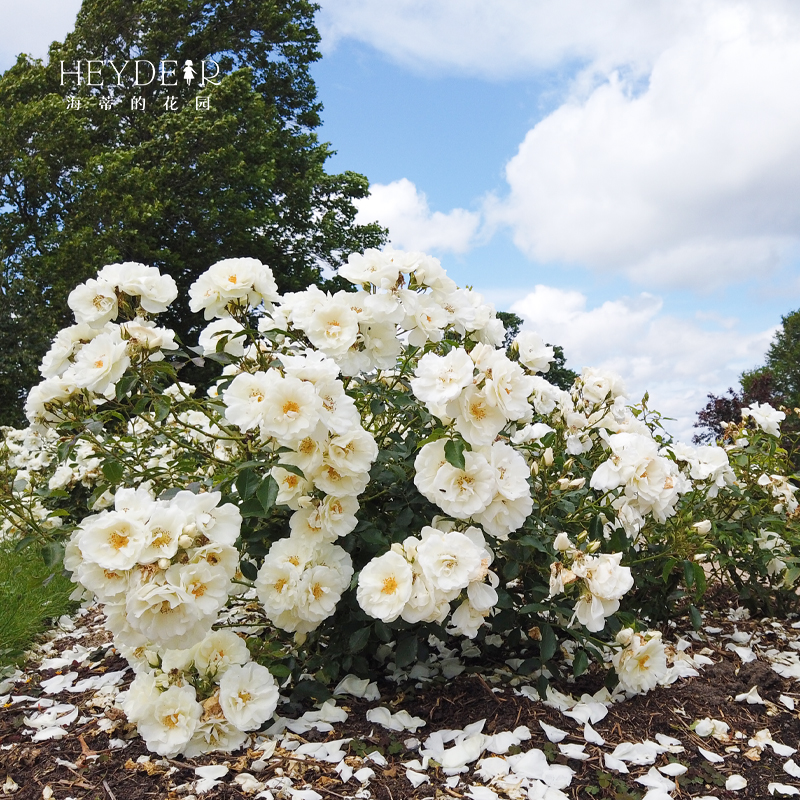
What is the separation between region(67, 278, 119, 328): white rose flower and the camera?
7.73ft

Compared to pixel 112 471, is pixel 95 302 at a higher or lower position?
higher

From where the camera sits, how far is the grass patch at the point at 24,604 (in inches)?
127

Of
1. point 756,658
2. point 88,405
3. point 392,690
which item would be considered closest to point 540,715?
point 392,690

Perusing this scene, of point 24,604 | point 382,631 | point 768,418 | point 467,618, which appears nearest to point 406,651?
point 382,631

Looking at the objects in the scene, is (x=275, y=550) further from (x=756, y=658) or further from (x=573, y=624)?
(x=756, y=658)

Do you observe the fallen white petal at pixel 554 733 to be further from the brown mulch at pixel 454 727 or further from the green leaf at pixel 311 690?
the green leaf at pixel 311 690

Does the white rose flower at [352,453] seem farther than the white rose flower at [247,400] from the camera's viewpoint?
Yes

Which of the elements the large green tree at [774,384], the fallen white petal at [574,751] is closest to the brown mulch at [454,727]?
the fallen white petal at [574,751]

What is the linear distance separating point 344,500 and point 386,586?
290 millimetres

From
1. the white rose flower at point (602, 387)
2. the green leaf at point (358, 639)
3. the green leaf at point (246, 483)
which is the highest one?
the white rose flower at point (602, 387)

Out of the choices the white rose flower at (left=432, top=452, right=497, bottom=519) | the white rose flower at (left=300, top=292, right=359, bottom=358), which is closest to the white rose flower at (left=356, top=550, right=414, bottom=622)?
the white rose flower at (left=432, top=452, right=497, bottom=519)

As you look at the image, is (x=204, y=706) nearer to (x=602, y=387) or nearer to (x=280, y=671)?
(x=280, y=671)

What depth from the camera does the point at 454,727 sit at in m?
2.27

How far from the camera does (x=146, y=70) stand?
14305 millimetres
